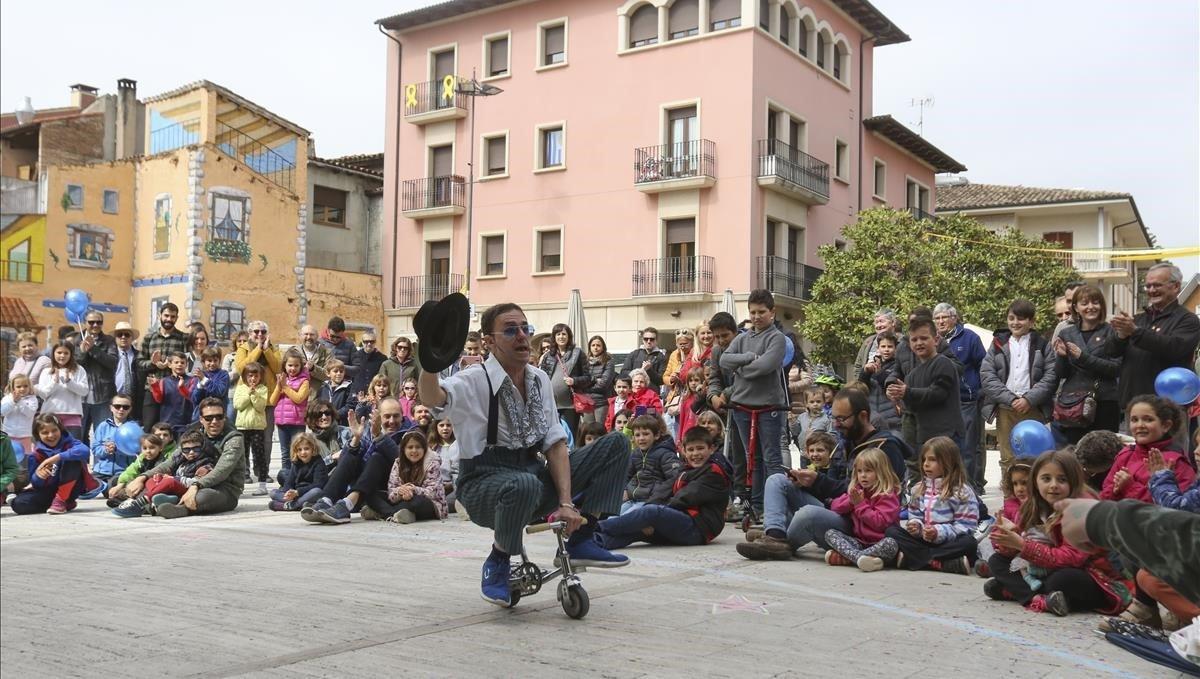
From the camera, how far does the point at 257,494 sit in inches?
520

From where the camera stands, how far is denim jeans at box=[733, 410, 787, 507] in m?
9.62

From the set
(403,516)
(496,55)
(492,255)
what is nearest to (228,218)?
(492,255)

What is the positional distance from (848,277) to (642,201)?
685 cm

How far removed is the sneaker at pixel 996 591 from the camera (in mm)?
6562

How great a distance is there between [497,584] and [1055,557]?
10.1ft

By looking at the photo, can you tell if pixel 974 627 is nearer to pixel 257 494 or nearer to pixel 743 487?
pixel 743 487

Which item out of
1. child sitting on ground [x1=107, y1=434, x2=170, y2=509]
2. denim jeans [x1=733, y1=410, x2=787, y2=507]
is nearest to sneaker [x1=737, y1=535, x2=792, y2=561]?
denim jeans [x1=733, y1=410, x2=787, y2=507]

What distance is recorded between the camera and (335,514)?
35.0 feet

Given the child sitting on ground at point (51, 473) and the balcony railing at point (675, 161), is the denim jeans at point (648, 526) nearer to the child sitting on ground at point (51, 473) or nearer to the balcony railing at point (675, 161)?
the child sitting on ground at point (51, 473)

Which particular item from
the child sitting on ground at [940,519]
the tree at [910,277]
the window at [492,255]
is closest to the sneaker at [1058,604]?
the child sitting on ground at [940,519]

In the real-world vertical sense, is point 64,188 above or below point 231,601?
above

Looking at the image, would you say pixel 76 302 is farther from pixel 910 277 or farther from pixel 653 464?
pixel 910 277

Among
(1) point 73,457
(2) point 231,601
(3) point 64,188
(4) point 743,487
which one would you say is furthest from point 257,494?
(3) point 64,188

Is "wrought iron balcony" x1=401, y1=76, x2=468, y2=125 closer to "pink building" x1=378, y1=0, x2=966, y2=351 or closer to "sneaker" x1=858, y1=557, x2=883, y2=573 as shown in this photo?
"pink building" x1=378, y1=0, x2=966, y2=351
